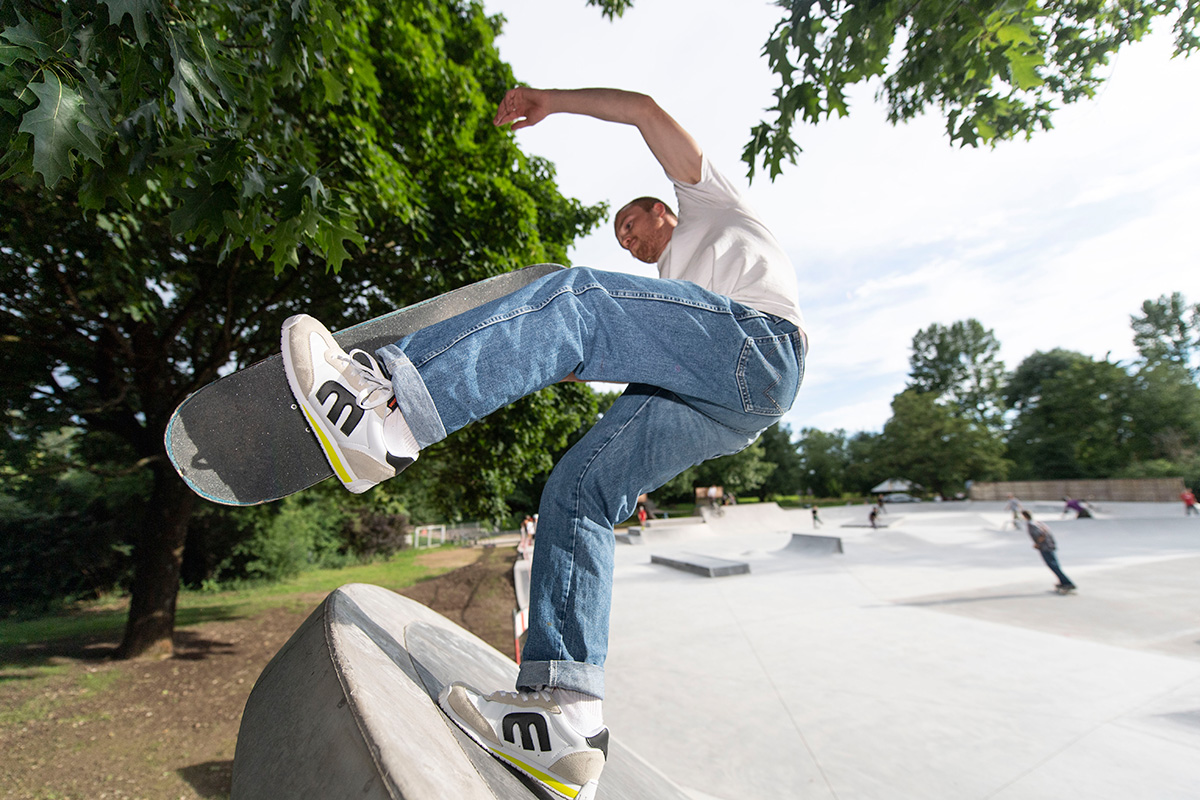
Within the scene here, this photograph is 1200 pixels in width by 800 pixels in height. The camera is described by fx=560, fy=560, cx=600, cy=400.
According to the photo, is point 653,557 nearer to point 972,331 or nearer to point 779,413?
point 779,413

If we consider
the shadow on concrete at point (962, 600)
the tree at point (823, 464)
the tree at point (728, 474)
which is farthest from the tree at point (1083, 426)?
the shadow on concrete at point (962, 600)

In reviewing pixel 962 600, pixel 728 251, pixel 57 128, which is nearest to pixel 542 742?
pixel 728 251

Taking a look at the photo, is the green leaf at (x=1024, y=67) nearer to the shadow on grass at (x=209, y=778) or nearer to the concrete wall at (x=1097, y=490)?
the shadow on grass at (x=209, y=778)

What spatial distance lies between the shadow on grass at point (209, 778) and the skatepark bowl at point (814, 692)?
2.71 m

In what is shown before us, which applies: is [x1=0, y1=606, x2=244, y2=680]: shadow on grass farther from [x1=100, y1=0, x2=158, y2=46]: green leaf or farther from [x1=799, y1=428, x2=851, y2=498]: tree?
[x1=799, y1=428, x2=851, y2=498]: tree

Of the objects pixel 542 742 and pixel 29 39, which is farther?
pixel 542 742

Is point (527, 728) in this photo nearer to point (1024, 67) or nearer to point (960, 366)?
point (1024, 67)

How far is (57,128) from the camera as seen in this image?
1.37 metres

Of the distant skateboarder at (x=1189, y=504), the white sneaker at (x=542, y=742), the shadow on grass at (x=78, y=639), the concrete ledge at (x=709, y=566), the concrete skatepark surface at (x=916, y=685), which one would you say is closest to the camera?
the white sneaker at (x=542, y=742)

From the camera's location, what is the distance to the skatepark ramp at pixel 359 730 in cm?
95

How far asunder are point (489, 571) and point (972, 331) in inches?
3137

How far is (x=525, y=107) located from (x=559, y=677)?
1.82m

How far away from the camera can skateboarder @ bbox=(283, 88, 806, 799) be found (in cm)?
128

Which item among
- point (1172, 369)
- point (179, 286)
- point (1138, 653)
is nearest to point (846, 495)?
point (1172, 369)
